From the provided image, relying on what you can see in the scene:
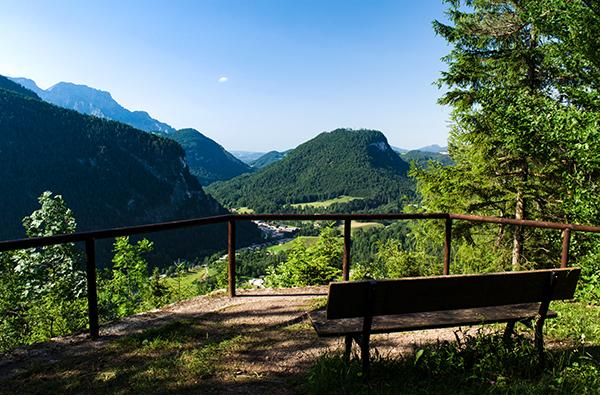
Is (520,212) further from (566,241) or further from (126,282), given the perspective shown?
(126,282)

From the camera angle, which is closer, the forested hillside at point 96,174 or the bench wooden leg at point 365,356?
the bench wooden leg at point 365,356

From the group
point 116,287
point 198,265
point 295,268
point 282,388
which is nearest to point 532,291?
point 282,388

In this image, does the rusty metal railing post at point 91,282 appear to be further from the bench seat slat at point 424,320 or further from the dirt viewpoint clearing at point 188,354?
the bench seat slat at point 424,320

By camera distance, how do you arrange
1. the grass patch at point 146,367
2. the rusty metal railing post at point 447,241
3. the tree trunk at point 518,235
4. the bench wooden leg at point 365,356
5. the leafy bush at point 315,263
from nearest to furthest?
the bench wooden leg at point 365,356
the grass patch at point 146,367
the rusty metal railing post at point 447,241
the leafy bush at point 315,263
the tree trunk at point 518,235

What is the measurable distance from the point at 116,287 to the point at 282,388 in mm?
10453

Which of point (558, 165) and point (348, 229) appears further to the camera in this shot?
point (558, 165)

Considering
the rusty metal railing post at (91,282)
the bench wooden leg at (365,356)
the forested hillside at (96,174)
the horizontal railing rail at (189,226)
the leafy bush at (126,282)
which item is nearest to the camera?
the bench wooden leg at (365,356)

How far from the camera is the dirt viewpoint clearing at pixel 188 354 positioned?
3.15 metres

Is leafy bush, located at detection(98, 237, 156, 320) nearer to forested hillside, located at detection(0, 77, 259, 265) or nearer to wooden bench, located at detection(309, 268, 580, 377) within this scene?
wooden bench, located at detection(309, 268, 580, 377)

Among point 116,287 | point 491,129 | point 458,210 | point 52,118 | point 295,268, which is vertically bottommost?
point 116,287

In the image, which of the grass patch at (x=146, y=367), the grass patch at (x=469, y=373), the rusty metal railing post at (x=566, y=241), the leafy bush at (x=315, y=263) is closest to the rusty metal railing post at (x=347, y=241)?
the grass patch at (x=146, y=367)

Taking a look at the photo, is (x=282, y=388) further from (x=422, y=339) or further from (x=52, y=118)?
(x=52, y=118)

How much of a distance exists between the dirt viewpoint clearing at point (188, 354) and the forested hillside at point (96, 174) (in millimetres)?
98554

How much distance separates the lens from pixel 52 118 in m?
131
